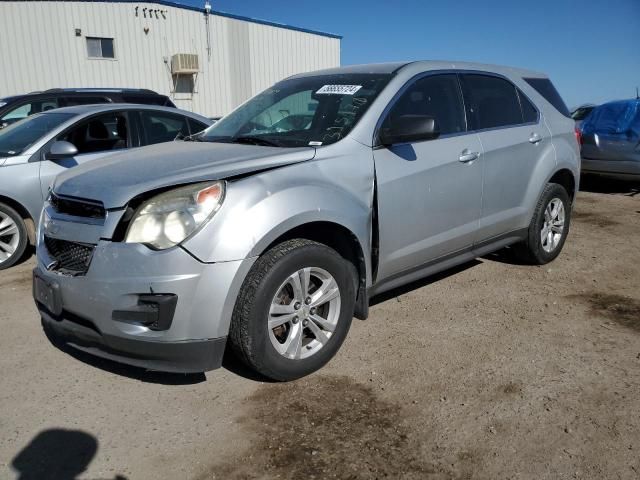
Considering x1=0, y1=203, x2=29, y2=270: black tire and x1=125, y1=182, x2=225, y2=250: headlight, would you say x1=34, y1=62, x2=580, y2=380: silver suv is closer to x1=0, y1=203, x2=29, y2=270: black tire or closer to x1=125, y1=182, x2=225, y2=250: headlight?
x1=125, y1=182, x2=225, y2=250: headlight

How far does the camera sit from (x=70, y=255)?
287 centimetres

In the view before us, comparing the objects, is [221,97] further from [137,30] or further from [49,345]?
[49,345]

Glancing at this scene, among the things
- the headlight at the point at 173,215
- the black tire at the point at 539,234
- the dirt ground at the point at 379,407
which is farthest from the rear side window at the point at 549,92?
the headlight at the point at 173,215

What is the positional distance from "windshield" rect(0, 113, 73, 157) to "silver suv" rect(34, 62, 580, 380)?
224cm

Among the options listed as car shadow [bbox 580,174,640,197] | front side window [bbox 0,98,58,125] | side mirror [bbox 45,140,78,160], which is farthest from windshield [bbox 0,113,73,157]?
car shadow [bbox 580,174,640,197]

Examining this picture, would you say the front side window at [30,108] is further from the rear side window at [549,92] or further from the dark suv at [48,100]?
the rear side window at [549,92]

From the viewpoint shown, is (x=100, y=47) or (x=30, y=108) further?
(x=100, y=47)

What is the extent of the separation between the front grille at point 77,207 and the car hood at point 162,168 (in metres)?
0.03

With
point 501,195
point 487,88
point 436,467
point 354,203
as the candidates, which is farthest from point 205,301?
point 487,88

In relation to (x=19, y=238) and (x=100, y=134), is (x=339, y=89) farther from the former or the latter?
(x=19, y=238)

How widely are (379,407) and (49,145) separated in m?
4.18

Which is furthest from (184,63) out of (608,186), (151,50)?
(608,186)

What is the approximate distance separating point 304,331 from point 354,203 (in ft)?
2.61

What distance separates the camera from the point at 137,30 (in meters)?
18.0
